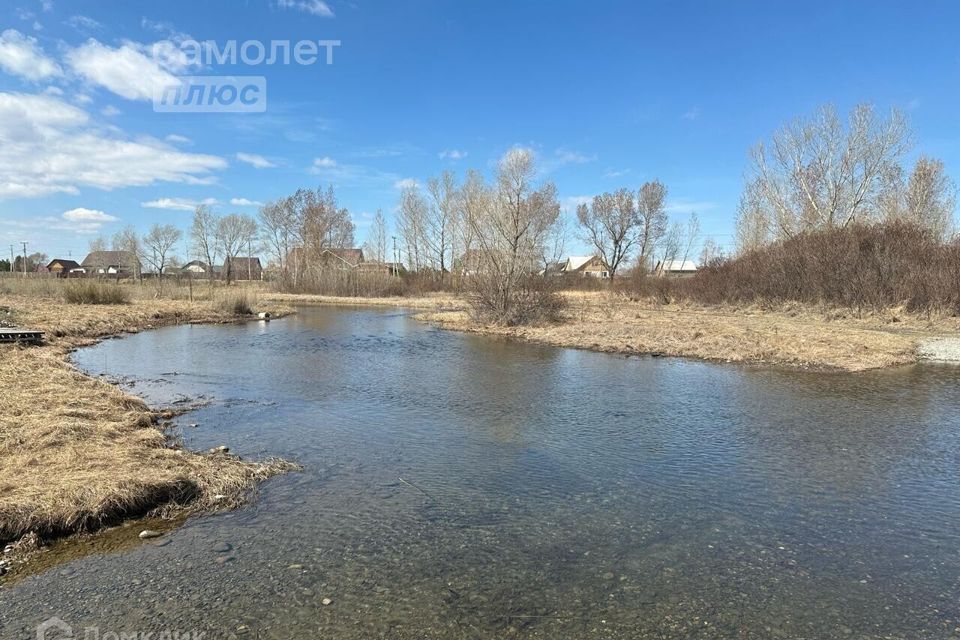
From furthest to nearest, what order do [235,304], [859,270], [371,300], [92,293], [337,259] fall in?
[337,259] → [371,300] → [235,304] → [92,293] → [859,270]

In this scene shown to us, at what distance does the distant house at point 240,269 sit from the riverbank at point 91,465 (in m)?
66.5

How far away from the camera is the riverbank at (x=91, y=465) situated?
16.5ft

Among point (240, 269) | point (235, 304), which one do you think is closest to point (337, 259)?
point (235, 304)

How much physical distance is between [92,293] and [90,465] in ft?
97.3

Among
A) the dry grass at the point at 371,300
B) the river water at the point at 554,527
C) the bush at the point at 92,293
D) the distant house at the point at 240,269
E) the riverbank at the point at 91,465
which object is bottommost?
the river water at the point at 554,527

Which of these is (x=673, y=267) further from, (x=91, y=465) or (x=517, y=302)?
(x=91, y=465)

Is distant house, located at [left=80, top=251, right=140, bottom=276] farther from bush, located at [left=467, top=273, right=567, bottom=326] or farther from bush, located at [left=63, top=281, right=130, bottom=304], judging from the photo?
bush, located at [left=467, top=273, right=567, bottom=326]

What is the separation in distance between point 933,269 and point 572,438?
949 inches

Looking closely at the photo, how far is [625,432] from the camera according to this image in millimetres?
8727

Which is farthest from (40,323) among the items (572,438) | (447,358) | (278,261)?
(278,261)

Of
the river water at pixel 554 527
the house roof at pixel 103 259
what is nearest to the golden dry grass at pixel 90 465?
the river water at pixel 554 527

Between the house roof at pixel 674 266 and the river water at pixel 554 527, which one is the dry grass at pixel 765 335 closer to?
the river water at pixel 554 527

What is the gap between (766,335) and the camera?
63.2ft

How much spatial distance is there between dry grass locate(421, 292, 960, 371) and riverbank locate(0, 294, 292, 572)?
14.0 meters
